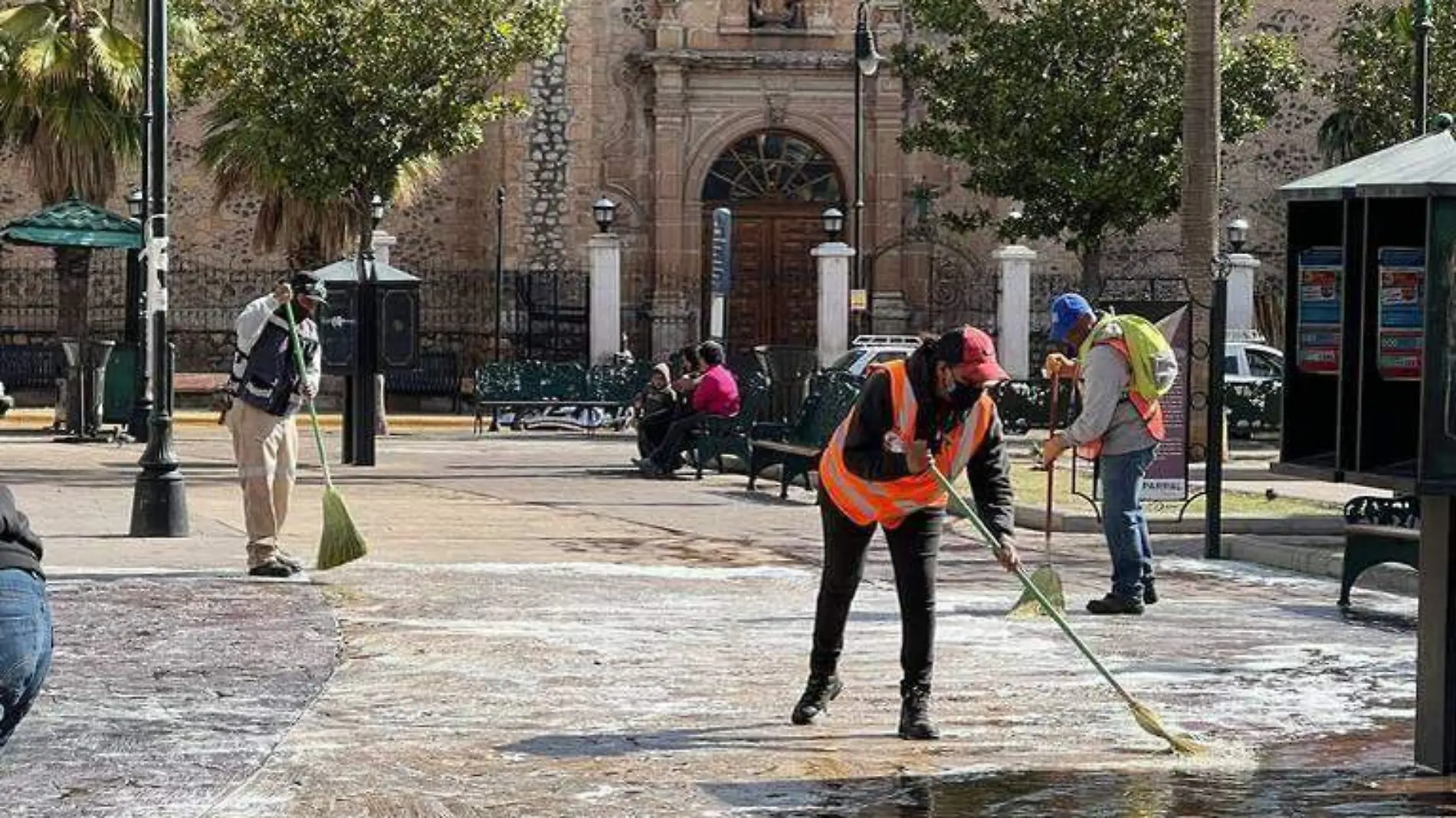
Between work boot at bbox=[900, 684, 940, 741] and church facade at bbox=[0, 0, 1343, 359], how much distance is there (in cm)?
3454

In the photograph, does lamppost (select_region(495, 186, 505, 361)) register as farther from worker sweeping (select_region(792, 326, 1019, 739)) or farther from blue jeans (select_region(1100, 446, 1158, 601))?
worker sweeping (select_region(792, 326, 1019, 739))

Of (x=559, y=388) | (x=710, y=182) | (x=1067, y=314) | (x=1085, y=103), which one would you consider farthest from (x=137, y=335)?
(x=1067, y=314)

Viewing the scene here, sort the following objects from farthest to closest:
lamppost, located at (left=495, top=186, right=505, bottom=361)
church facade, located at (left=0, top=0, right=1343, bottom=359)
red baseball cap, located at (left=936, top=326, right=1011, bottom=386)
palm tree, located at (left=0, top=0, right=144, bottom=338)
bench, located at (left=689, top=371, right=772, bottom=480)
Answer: church facade, located at (left=0, top=0, right=1343, bottom=359), lamppost, located at (left=495, top=186, right=505, bottom=361), palm tree, located at (left=0, top=0, right=144, bottom=338), bench, located at (left=689, top=371, right=772, bottom=480), red baseball cap, located at (left=936, top=326, right=1011, bottom=386)

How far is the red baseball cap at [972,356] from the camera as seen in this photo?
981cm

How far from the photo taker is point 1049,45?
3700 centimetres

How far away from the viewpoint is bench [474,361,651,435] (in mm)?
36781

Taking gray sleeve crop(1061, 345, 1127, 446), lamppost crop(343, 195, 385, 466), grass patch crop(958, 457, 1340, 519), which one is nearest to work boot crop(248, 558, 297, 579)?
gray sleeve crop(1061, 345, 1127, 446)

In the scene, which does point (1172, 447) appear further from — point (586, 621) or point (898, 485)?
point (898, 485)

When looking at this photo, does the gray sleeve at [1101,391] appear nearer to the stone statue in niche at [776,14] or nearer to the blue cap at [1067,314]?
the blue cap at [1067,314]

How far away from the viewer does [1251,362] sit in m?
36.5

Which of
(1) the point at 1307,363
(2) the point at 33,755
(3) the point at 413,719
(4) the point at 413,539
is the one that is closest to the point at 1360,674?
(1) the point at 1307,363

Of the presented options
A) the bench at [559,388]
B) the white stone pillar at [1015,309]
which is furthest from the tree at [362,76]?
the white stone pillar at [1015,309]

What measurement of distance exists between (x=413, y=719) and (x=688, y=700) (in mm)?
1120

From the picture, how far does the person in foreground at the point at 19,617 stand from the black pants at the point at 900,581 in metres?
4.12
